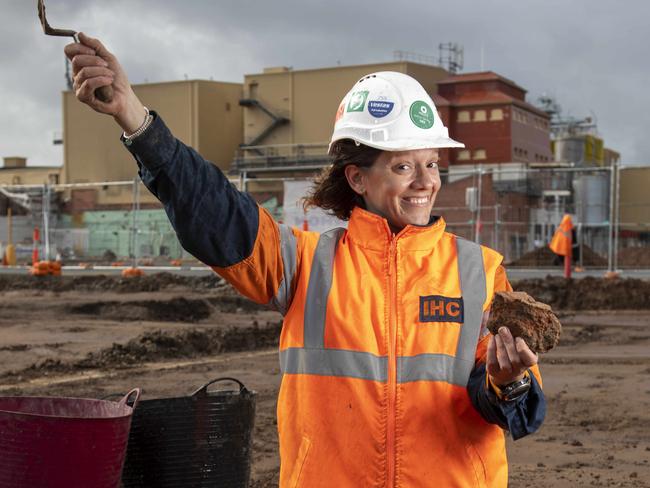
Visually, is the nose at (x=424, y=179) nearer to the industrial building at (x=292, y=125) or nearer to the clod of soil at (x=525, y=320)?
the clod of soil at (x=525, y=320)

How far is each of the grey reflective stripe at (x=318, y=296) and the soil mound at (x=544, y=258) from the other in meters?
21.0

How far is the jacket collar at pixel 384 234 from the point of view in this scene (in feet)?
8.68

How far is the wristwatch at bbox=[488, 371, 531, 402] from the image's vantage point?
8.14 ft

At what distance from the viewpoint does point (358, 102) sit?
284 cm

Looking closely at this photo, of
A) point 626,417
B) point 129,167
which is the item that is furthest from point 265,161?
point 626,417

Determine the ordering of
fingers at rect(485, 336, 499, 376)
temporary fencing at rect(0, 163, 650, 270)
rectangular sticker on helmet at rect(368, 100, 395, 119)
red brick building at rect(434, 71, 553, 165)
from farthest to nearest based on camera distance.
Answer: red brick building at rect(434, 71, 553, 165) → temporary fencing at rect(0, 163, 650, 270) → rectangular sticker on helmet at rect(368, 100, 395, 119) → fingers at rect(485, 336, 499, 376)

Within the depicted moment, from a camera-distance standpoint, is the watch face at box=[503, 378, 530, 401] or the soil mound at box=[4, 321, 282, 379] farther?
the soil mound at box=[4, 321, 282, 379]

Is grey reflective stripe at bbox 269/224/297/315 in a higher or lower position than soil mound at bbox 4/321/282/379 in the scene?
higher

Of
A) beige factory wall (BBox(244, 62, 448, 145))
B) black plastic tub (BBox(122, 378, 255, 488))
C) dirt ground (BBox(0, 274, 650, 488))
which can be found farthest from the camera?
beige factory wall (BBox(244, 62, 448, 145))

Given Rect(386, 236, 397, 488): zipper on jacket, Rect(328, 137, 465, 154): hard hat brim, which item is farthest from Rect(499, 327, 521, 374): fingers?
Rect(328, 137, 465, 154): hard hat brim

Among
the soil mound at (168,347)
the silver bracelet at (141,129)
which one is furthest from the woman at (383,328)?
the soil mound at (168,347)

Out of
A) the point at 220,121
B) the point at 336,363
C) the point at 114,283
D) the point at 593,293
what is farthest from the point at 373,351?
the point at 220,121

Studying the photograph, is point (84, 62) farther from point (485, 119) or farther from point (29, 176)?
point (29, 176)

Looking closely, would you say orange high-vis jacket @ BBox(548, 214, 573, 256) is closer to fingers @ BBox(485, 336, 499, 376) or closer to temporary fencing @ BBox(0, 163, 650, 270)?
temporary fencing @ BBox(0, 163, 650, 270)
